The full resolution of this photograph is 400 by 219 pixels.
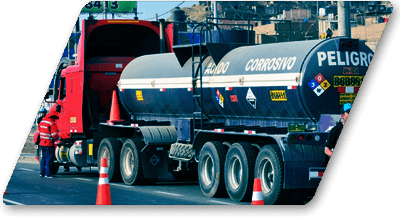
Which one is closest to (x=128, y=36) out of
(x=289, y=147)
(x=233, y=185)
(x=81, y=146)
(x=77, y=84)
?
(x=77, y=84)

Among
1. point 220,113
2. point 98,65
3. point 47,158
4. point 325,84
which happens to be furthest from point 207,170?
point 47,158

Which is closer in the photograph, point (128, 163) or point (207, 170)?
point (207, 170)

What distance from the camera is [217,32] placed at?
14312mm

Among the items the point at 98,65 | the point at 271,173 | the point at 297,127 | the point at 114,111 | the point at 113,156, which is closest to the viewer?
the point at 297,127

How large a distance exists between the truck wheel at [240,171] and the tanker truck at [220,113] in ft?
0.06

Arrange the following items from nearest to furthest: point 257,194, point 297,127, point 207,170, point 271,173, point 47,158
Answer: point 257,194
point 297,127
point 271,173
point 207,170
point 47,158

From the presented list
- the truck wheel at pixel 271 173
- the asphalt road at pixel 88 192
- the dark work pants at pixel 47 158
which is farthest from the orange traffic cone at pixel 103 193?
the dark work pants at pixel 47 158

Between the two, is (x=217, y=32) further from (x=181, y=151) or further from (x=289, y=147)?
(x=289, y=147)

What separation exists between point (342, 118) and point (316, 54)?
119cm

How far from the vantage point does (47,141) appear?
18344 mm

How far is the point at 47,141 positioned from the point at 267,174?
8.42 m

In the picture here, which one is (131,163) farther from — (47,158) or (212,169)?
(212,169)

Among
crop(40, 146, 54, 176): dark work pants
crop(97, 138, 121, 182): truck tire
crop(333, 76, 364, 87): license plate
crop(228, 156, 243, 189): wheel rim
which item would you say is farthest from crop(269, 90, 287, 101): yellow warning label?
crop(40, 146, 54, 176): dark work pants

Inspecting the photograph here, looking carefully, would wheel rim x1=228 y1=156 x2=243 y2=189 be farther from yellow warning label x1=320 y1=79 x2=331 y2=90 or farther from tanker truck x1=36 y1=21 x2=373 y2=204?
yellow warning label x1=320 y1=79 x2=331 y2=90
